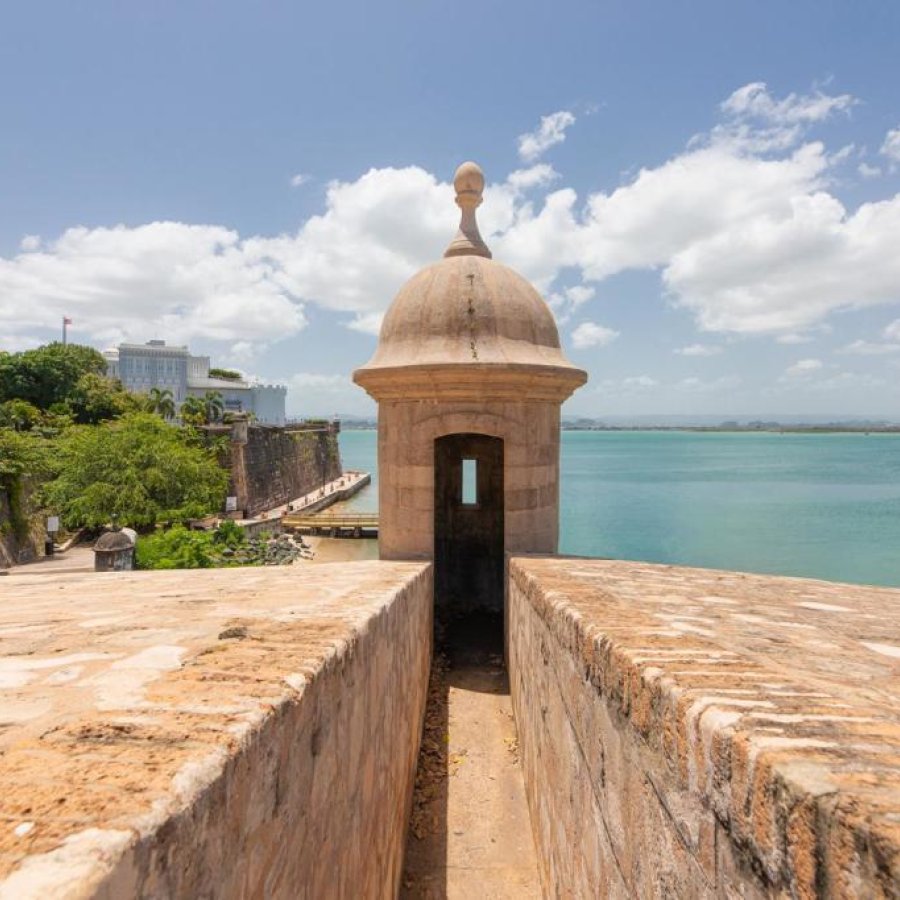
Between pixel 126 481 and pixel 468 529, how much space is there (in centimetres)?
1355

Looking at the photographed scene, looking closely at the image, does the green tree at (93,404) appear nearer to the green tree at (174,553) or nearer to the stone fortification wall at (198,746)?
the green tree at (174,553)

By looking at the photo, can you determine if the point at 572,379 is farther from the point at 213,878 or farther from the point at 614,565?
the point at 213,878

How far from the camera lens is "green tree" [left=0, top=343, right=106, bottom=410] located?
111 feet

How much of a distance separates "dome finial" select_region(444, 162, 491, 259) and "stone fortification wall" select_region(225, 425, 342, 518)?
2387 cm

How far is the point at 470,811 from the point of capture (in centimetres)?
411

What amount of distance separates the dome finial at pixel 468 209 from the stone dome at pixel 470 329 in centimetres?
36

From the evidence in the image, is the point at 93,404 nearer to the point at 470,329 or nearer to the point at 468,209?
the point at 468,209

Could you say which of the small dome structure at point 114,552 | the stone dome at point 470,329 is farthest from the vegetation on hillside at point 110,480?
the stone dome at point 470,329

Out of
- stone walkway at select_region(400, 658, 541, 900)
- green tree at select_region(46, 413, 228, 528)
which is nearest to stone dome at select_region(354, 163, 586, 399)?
stone walkway at select_region(400, 658, 541, 900)

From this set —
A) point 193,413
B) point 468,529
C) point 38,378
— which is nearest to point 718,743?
point 468,529

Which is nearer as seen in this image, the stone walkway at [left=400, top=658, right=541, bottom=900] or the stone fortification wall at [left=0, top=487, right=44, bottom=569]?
the stone walkway at [left=400, top=658, right=541, bottom=900]

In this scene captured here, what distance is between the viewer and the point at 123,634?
2037mm

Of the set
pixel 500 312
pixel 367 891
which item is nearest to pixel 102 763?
pixel 367 891

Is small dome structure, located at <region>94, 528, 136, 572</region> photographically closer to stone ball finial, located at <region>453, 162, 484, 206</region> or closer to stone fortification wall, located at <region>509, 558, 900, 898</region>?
stone ball finial, located at <region>453, 162, 484, 206</region>
